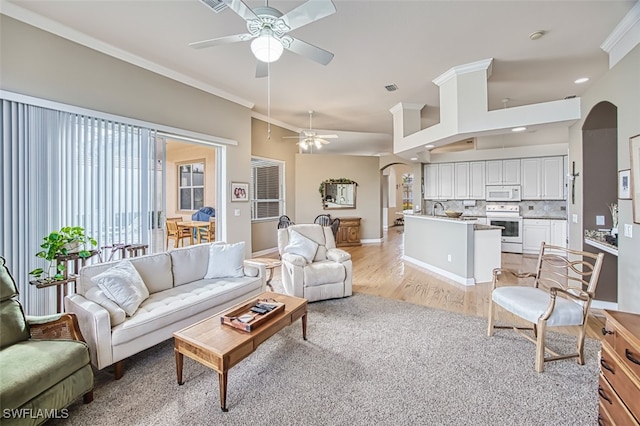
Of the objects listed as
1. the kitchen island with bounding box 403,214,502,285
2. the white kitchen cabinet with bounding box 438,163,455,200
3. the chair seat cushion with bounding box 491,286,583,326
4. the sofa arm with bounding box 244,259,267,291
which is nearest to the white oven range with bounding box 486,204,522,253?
the white kitchen cabinet with bounding box 438,163,455,200

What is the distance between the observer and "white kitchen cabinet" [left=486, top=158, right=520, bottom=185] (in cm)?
675

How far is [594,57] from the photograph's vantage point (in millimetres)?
3438

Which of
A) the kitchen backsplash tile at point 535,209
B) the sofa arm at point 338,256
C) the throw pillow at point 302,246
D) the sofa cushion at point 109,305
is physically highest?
the kitchen backsplash tile at point 535,209

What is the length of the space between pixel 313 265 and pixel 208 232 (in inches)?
133

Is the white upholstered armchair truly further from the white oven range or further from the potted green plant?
the white oven range

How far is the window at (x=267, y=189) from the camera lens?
20.9 ft

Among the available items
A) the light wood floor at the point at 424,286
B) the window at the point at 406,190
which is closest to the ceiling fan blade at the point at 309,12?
the light wood floor at the point at 424,286

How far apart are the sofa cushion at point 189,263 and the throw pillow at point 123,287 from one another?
19.6 inches

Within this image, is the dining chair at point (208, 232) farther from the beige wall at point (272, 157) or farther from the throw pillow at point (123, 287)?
the throw pillow at point (123, 287)

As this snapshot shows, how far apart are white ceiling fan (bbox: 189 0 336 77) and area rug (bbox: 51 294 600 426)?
2.54m

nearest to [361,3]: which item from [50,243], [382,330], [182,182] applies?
[382,330]

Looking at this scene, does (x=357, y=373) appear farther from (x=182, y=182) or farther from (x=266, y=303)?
(x=182, y=182)

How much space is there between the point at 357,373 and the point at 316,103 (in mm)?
4501

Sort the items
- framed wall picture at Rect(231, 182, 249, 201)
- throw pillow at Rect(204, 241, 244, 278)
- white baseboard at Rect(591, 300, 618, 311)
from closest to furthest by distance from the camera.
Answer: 1. throw pillow at Rect(204, 241, 244, 278)
2. white baseboard at Rect(591, 300, 618, 311)
3. framed wall picture at Rect(231, 182, 249, 201)
